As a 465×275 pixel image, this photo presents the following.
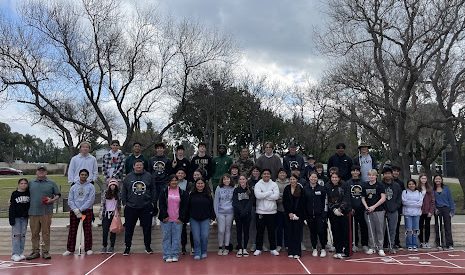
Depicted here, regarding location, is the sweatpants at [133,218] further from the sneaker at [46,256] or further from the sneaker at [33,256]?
the sneaker at [33,256]

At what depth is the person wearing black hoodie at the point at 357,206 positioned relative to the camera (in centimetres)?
925

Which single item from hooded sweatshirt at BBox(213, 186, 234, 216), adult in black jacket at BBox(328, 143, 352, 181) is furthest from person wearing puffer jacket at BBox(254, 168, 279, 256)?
adult in black jacket at BBox(328, 143, 352, 181)

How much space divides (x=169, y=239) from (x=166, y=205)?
679 mm

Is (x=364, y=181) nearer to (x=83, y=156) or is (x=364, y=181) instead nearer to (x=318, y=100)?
(x=83, y=156)

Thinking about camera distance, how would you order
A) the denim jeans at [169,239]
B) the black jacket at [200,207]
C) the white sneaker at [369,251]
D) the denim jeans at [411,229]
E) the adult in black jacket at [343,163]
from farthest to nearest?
the adult in black jacket at [343,163] → the denim jeans at [411,229] → the white sneaker at [369,251] → the black jacket at [200,207] → the denim jeans at [169,239]

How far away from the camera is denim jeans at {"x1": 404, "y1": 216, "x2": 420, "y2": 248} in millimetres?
9633

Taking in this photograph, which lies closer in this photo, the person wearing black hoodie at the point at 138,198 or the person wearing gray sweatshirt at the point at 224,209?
the person wearing black hoodie at the point at 138,198

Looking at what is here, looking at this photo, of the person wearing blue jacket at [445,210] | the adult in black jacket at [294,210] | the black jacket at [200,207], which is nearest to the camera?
the black jacket at [200,207]

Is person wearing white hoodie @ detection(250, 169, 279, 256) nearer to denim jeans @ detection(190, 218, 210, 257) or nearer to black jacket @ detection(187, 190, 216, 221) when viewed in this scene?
black jacket @ detection(187, 190, 216, 221)

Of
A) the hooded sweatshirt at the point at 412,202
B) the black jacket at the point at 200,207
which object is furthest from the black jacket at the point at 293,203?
the hooded sweatshirt at the point at 412,202

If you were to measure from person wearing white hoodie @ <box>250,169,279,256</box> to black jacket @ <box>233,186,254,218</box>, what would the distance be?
0.61ft

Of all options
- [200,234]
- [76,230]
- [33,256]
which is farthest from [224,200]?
[33,256]

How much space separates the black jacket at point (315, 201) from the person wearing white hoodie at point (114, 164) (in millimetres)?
4053

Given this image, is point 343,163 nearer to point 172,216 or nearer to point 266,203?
point 266,203
